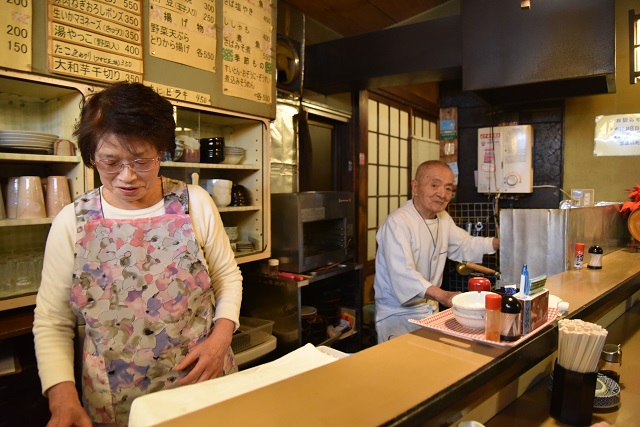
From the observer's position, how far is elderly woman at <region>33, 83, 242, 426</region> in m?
1.28

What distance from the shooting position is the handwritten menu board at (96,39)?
1.76m

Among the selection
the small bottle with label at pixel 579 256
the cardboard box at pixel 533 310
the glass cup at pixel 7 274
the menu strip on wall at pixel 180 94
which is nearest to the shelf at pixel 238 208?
the menu strip on wall at pixel 180 94

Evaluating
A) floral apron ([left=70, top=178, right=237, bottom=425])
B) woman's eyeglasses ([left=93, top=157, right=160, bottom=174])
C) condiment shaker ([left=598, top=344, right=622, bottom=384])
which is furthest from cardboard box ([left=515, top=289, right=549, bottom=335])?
woman's eyeglasses ([left=93, top=157, right=160, bottom=174])

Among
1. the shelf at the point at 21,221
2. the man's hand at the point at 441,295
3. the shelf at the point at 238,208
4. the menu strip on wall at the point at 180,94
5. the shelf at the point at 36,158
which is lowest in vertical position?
the man's hand at the point at 441,295

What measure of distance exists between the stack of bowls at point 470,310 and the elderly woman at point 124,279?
2.45 ft

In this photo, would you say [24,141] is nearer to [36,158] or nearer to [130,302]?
[36,158]

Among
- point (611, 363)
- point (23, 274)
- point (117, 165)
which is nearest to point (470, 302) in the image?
point (611, 363)

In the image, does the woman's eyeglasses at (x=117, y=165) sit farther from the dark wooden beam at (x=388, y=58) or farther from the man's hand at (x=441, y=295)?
the dark wooden beam at (x=388, y=58)

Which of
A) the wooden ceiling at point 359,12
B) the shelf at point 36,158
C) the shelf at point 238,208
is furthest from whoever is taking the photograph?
the wooden ceiling at point 359,12

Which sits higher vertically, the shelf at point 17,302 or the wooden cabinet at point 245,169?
the wooden cabinet at point 245,169

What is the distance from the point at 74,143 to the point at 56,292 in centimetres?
94

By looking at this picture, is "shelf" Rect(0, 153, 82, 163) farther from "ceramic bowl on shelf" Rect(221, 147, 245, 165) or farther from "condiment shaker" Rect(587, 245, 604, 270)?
"condiment shaker" Rect(587, 245, 604, 270)

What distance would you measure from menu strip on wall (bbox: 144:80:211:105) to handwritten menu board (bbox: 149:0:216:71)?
0.14 metres

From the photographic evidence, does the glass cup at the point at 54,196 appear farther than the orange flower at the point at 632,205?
No
